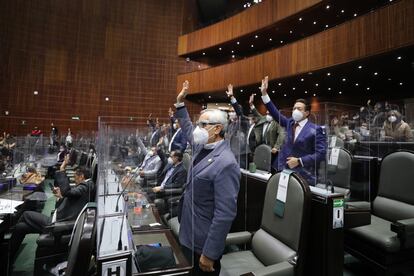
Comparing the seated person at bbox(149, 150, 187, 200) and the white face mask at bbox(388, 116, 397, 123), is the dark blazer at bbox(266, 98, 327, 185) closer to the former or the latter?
the seated person at bbox(149, 150, 187, 200)

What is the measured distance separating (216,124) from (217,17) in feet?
41.6

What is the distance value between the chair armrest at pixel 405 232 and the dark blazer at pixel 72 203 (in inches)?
106

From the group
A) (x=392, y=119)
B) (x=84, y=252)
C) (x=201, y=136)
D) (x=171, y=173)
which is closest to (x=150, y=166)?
(x=171, y=173)

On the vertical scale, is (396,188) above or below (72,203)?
above

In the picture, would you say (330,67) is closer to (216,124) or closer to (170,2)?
(216,124)

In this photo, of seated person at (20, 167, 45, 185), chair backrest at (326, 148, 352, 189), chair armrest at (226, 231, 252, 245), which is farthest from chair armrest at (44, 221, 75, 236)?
chair backrest at (326, 148, 352, 189)

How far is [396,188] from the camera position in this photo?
94.5 inches

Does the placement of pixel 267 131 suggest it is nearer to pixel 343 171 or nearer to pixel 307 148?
pixel 343 171

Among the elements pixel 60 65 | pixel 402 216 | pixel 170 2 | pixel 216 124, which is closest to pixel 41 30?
pixel 60 65

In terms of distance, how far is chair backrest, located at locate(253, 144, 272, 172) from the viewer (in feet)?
11.1

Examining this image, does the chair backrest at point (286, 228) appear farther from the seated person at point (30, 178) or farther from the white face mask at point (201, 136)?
the seated person at point (30, 178)

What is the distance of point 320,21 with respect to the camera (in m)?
9.11

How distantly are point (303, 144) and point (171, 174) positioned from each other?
140cm

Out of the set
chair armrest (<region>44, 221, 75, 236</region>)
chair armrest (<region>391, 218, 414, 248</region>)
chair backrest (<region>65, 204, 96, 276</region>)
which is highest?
chair backrest (<region>65, 204, 96, 276</region>)
